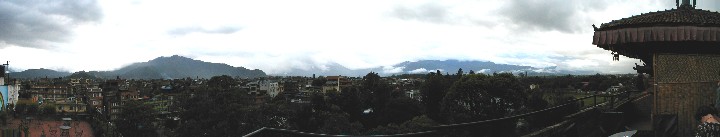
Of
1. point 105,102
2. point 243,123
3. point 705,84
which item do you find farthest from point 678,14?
point 105,102

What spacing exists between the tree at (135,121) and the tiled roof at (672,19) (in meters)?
38.0

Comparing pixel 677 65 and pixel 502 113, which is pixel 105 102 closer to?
pixel 502 113

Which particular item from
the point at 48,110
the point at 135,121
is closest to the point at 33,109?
the point at 48,110

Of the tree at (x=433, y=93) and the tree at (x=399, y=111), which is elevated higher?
the tree at (x=433, y=93)

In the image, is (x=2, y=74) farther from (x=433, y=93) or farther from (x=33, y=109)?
(x=433, y=93)

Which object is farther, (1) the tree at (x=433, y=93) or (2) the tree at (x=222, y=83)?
(1) the tree at (x=433, y=93)

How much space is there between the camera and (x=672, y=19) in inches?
223

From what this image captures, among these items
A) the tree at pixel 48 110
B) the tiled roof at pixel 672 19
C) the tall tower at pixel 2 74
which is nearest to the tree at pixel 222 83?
the tall tower at pixel 2 74

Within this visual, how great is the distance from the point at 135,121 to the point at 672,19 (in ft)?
129

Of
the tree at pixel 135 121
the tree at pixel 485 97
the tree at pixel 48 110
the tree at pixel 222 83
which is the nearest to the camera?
the tree at pixel 222 83

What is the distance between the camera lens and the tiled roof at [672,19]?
5500 millimetres

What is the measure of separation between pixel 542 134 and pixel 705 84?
264 cm

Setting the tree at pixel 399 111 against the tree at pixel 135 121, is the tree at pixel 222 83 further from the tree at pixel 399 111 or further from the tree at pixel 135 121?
the tree at pixel 399 111

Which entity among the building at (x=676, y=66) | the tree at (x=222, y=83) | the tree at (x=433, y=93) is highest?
the building at (x=676, y=66)
